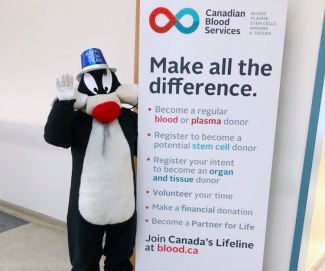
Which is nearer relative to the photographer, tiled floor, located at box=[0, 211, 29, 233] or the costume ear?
the costume ear

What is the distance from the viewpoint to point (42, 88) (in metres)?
2.27

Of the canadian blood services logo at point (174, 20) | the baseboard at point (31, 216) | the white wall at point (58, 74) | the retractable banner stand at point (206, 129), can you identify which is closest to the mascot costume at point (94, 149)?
the retractable banner stand at point (206, 129)

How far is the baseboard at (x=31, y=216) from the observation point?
93.7 inches

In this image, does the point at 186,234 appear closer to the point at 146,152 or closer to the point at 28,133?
the point at 146,152

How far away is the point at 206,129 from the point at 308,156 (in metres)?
0.50

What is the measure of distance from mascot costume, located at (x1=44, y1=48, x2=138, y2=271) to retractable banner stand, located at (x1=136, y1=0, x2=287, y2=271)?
0.11m

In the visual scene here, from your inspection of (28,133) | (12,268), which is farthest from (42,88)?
(12,268)

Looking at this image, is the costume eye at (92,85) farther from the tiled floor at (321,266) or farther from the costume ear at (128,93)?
the tiled floor at (321,266)

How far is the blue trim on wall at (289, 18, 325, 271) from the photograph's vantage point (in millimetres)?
1408

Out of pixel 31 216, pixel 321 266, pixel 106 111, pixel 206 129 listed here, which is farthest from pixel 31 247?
pixel 321 266

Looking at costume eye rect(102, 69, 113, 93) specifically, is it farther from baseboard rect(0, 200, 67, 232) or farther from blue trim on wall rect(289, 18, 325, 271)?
baseboard rect(0, 200, 67, 232)

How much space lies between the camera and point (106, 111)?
128 centimetres

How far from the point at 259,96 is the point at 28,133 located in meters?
1.74

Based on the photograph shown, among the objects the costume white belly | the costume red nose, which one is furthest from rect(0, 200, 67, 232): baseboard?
the costume red nose
